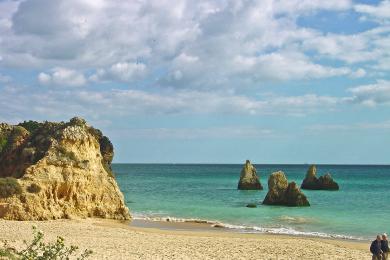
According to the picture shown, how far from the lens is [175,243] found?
25.0 meters

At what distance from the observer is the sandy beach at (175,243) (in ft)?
71.1

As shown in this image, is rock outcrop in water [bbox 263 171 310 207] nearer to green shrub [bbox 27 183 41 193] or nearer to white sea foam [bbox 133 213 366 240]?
white sea foam [bbox 133 213 366 240]

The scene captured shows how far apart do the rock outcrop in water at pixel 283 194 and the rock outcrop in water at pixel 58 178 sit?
21.8 metres

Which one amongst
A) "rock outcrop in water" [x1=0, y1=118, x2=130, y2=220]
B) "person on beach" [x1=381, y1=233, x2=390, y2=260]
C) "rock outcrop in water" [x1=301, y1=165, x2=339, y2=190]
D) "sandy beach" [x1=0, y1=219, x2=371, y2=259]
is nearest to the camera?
"person on beach" [x1=381, y1=233, x2=390, y2=260]

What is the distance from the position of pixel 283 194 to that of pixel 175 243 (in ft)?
101

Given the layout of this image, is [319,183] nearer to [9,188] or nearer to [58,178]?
[58,178]

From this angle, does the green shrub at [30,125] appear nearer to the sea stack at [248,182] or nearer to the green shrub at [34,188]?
the green shrub at [34,188]

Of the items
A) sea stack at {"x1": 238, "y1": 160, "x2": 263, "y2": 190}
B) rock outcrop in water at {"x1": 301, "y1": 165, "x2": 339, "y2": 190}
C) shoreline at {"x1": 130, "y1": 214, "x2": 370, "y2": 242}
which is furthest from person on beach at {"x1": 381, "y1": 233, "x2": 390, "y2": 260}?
rock outcrop in water at {"x1": 301, "y1": 165, "x2": 339, "y2": 190}

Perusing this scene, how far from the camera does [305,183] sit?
274 ft

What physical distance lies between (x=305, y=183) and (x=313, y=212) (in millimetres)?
37791

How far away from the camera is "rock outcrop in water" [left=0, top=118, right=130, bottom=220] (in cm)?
3038

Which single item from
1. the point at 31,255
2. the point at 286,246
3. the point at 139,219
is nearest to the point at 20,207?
the point at 139,219

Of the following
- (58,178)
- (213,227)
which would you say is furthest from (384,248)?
(58,178)

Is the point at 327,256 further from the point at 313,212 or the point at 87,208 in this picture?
the point at 313,212
